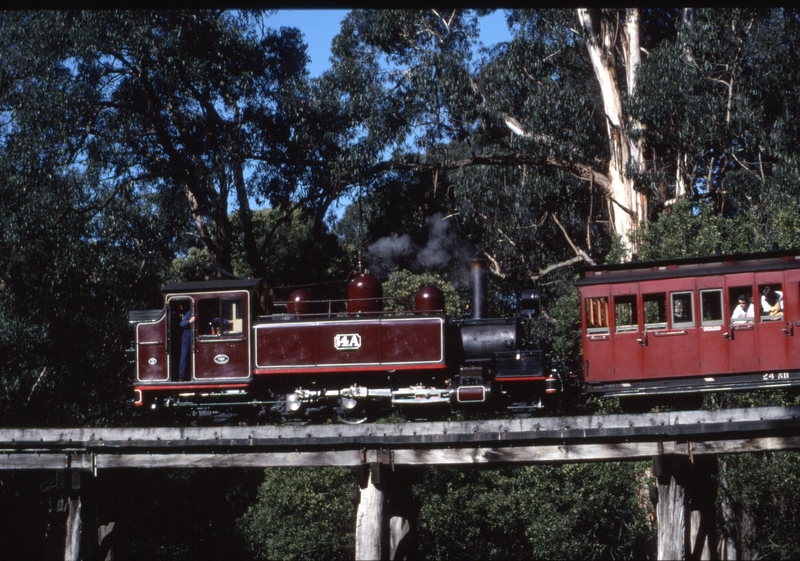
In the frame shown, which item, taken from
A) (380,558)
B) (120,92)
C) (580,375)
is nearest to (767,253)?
(580,375)

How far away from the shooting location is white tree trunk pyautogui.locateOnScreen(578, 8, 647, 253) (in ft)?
81.5

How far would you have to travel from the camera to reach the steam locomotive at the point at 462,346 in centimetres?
1278

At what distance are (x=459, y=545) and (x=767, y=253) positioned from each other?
53.9 ft

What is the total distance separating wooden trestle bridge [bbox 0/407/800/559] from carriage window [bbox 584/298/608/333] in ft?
10.4

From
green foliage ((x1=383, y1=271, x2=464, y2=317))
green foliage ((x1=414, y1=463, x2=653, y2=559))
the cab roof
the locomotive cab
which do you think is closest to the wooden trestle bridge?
the locomotive cab

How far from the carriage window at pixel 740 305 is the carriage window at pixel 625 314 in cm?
139

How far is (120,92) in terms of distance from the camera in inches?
957

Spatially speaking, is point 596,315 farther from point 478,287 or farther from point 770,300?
point 478,287

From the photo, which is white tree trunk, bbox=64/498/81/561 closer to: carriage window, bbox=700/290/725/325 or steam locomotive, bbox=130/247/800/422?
steam locomotive, bbox=130/247/800/422

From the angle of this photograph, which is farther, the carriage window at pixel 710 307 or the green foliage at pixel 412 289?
the green foliage at pixel 412 289

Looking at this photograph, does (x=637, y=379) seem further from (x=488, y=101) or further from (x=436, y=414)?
(x=488, y=101)

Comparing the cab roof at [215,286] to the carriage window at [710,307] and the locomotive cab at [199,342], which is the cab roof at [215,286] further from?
the carriage window at [710,307]

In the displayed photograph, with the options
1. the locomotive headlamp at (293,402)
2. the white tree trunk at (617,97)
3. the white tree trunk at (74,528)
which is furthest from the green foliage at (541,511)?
the white tree trunk at (74,528)

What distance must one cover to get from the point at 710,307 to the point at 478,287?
14.2ft
